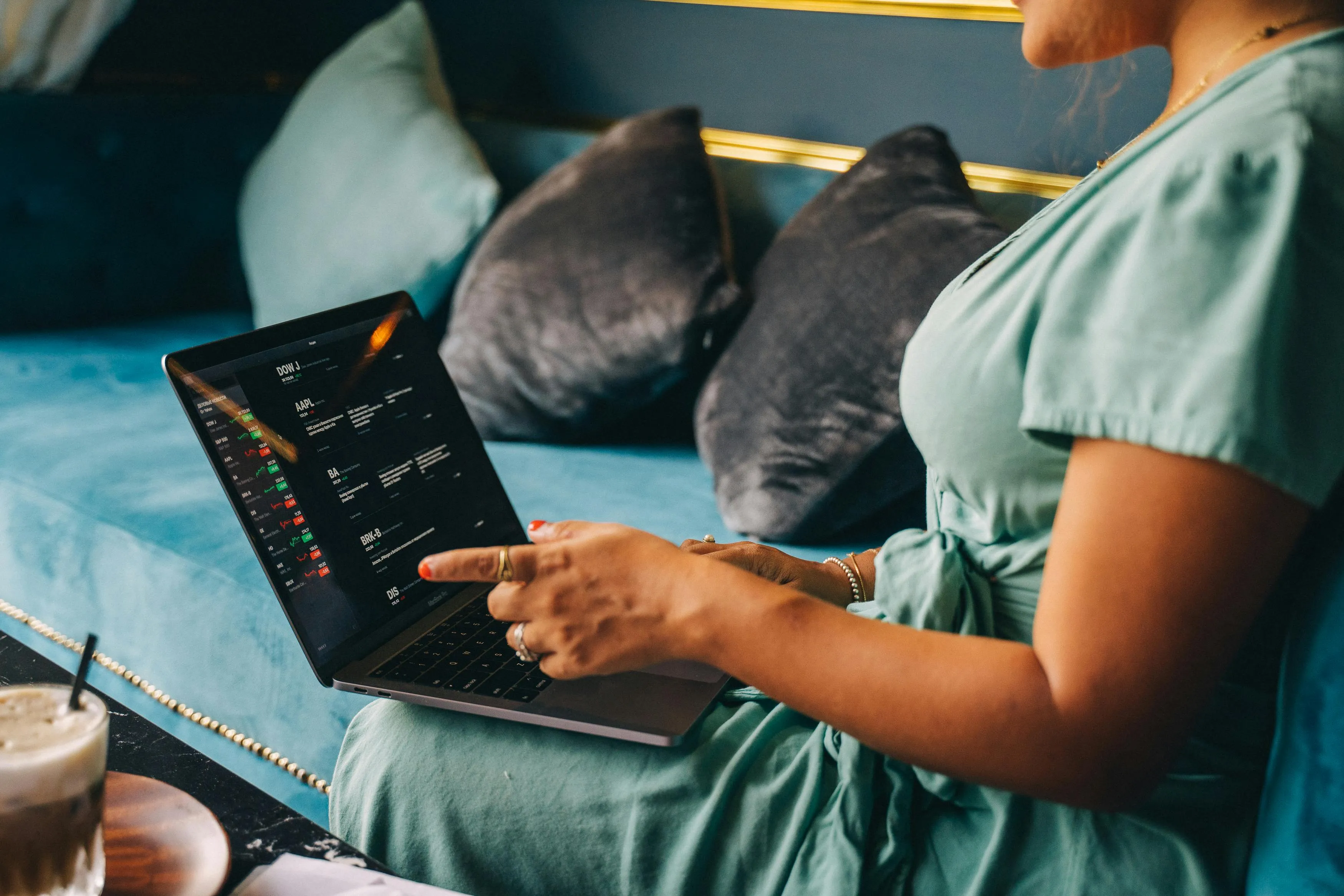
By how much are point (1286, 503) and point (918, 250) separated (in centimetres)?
81

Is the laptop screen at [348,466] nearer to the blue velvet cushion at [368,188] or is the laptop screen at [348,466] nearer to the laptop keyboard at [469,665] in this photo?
the laptop keyboard at [469,665]

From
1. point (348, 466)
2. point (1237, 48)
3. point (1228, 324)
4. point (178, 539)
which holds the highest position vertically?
point (1237, 48)

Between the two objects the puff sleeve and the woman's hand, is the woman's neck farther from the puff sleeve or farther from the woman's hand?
the woman's hand

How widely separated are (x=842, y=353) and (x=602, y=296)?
0.43 m

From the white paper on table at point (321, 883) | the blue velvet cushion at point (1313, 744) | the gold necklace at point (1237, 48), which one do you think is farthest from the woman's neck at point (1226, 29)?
the white paper on table at point (321, 883)

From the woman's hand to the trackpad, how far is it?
0.29 ft

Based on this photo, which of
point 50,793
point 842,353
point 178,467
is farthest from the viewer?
point 178,467

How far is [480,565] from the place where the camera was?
2.16 feet

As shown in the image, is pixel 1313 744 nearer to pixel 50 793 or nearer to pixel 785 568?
pixel 785 568

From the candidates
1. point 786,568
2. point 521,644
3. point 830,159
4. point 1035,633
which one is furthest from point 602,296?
point 1035,633

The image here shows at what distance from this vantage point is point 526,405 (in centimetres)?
163

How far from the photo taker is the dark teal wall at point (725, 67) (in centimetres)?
161

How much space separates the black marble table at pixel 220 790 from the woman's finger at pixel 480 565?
162 millimetres

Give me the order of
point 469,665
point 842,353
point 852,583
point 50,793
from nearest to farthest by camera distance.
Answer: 1. point 50,793
2. point 469,665
3. point 852,583
4. point 842,353
